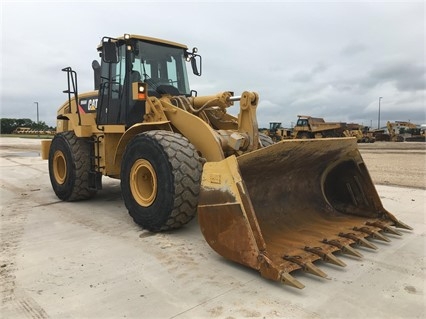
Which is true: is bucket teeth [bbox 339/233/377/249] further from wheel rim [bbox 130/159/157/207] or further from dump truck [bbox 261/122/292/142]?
dump truck [bbox 261/122/292/142]

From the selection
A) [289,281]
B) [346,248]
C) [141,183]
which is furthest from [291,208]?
[141,183]

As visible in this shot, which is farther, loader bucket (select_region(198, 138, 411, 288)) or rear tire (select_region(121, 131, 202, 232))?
rear tire (select_region(121, 131, 202, 232))

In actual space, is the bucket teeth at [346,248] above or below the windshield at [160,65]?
below

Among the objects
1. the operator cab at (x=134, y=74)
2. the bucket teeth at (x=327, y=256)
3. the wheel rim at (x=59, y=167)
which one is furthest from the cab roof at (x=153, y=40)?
the bucket teeth at (x=327, y=256)

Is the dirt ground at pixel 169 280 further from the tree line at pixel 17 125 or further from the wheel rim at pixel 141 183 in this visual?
the tree line at pixel 17 125

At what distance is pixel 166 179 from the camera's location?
4.41m

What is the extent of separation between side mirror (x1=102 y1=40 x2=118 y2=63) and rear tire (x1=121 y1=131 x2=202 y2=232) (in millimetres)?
1304

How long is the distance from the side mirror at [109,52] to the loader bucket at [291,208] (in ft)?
8.42

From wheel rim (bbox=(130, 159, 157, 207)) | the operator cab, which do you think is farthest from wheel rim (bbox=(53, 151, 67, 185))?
wheel rim (bbox=(130, 159, 157, 207))

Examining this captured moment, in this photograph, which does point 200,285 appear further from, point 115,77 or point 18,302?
point 115,77

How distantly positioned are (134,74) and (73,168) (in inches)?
79.7

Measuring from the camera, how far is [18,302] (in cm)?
292

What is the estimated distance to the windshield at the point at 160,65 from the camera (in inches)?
227

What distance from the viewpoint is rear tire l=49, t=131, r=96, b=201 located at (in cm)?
652
